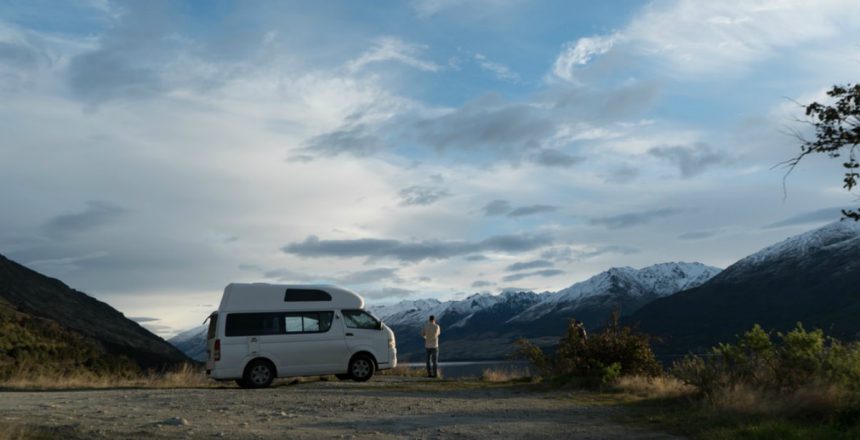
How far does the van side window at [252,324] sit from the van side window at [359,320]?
1.97 m

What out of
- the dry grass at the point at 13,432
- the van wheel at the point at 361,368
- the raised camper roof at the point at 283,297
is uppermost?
the raised camper roof at the point at 283,297

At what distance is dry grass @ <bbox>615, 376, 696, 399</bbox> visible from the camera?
15.8 meters

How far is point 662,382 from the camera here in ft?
61.8

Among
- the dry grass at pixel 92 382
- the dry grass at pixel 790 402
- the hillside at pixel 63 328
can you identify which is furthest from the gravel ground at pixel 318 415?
the hillside at pixel 63 328

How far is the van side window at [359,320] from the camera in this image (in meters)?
22.1

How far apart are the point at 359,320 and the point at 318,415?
29.9 feet

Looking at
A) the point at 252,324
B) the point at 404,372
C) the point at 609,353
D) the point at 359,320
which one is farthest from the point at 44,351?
the point at 609,353

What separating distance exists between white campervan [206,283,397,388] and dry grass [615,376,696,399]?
7025 millimetres

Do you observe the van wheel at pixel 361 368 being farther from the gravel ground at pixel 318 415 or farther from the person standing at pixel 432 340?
the person standing at pixel 432 340

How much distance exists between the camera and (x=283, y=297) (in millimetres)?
21422

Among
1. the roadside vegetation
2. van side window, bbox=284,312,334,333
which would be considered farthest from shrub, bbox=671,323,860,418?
van side window, bbox=284,312,334,333

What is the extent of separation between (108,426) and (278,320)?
33.7 feet

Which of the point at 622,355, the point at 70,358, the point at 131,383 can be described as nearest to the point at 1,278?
the point at 70,358

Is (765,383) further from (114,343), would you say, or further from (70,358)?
(114,343)
